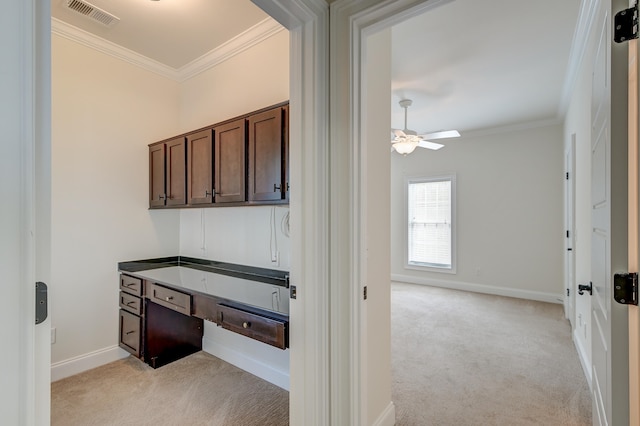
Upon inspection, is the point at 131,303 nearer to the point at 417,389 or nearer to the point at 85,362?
the point at 85,362

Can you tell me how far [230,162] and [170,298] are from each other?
1147 mm

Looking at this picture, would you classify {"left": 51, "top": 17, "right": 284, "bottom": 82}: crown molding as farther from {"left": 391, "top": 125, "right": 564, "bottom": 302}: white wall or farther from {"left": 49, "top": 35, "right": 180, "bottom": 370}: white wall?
{"left": 391, "top": 125, "right": 564, "bottom": 302}: white wall

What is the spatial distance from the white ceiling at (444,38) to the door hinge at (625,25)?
58.8 inches

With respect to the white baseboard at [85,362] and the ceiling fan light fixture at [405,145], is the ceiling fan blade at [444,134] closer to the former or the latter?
the ceiling fan light fixture at [405,145]

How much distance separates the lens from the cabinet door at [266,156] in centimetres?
205

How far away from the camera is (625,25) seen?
0.90 metres

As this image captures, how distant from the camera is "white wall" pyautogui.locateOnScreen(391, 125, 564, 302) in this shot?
463 cm

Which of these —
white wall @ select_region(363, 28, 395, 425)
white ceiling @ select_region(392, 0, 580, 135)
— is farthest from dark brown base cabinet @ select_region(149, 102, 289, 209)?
white ceiling @ select_region(392, 0, 580, 135)

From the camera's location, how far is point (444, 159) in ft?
Answer: 18.4

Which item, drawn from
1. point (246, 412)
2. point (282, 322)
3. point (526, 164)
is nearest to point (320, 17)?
point (282, 322)

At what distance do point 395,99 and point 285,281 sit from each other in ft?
9.14

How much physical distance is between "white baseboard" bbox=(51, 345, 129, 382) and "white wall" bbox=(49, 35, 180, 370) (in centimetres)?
1

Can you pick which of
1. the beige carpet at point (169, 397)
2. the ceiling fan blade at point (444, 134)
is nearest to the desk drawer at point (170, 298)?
the beige carpet at point (169, 397)

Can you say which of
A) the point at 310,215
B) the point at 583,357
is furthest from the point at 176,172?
the point at 583,357
